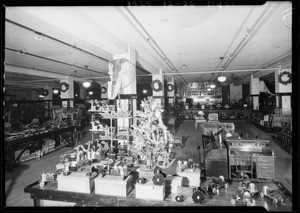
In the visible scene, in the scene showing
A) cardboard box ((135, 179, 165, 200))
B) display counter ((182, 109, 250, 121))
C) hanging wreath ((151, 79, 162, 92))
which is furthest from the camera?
display counter ((182, 109, 250, 121))

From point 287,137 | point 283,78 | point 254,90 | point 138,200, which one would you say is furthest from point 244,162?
point 254,90

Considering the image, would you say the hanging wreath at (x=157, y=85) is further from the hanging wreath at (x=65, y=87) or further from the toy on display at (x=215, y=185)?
the toy on display at (x=215, y=185)

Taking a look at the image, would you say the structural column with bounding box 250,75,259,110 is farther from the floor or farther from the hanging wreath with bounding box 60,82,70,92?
the hanging wreath with bounding box 60,82,70,92

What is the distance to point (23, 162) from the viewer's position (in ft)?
25.1

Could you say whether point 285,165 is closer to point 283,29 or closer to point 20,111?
point 283,29

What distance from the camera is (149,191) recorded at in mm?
2854

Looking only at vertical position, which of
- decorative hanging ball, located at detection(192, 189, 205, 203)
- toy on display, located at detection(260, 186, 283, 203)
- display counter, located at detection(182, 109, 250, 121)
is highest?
display counter, located at detection(182, 109, 250, 121)

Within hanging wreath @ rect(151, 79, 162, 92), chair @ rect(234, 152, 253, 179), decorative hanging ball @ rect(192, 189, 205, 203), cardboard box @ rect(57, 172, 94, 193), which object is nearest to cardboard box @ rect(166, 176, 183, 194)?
decorative hanging ball @ rect(192, 189, 205, 203)

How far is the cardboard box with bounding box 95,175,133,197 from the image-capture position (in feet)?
9.73

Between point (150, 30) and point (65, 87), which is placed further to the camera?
point (65, 87)

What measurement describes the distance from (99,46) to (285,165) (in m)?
8.07

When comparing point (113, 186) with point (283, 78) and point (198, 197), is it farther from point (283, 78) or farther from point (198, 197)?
point (283, 78)

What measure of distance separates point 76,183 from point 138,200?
3.86 feet

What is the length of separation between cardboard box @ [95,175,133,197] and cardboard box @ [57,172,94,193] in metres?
0.15
